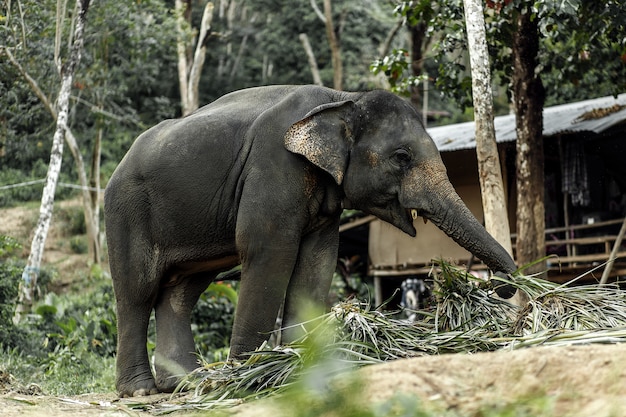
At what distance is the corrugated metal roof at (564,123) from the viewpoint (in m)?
14.8

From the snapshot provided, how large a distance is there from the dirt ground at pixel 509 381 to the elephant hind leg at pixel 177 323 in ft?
12.8

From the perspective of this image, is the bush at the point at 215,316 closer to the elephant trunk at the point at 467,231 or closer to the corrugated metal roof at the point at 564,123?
the corrugated metal roof at the point at 564,123

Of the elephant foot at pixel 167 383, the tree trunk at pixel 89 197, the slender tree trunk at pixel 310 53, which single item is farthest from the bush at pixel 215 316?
the slender tree trunk at pixel 310 53

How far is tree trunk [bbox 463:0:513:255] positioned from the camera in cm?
937

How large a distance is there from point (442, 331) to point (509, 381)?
2.62 metres

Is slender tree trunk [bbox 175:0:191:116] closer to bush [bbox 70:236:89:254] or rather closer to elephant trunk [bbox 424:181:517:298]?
bush [bbox 70:236:89:254]

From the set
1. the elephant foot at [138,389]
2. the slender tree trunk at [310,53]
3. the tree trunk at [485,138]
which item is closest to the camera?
the elephant foot at [138,389]

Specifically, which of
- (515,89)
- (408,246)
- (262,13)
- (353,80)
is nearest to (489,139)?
(515,89)

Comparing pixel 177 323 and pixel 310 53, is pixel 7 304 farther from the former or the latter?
pixel 310 53

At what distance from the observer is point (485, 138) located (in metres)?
9.55

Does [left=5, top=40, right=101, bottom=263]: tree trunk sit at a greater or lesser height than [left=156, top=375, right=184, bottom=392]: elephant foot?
greater

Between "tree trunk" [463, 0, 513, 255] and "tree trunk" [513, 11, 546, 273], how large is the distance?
2075 millimetres

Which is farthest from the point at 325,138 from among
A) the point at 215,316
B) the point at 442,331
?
the point at 215,316

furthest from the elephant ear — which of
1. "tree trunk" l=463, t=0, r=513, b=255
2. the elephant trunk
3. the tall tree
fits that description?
the tall tree
